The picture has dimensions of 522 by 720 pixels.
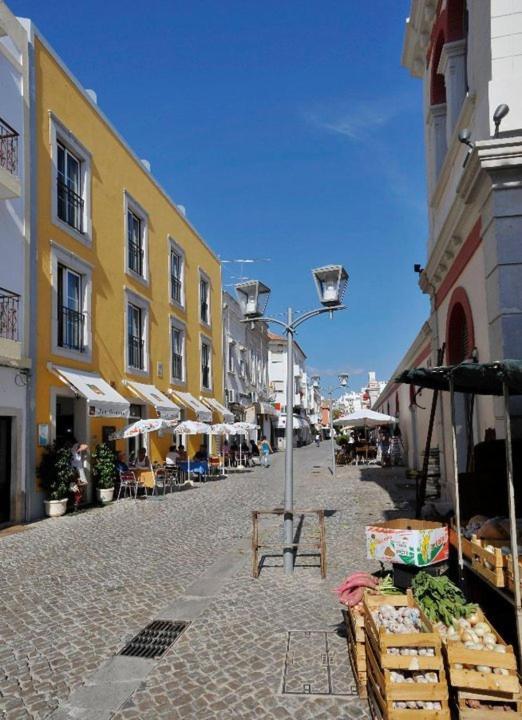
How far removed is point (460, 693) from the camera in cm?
337

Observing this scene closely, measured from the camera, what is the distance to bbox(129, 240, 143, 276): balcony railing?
62.8 feet

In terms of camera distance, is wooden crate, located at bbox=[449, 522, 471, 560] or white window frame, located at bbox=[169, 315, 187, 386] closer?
wooden crate, located at bbox=[449, 522, 471, 560]

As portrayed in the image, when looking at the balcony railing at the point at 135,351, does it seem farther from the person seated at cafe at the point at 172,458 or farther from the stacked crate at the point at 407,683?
the stacked crate at the point at 407,683

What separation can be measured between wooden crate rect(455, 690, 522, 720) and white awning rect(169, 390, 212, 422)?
19088 millimetres

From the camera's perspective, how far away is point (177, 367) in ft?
77.7

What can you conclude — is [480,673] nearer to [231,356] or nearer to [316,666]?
[316,666]

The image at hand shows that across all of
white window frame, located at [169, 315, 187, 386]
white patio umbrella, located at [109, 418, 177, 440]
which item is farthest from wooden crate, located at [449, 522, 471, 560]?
white window frame, located at [169, 315, 187, 386]

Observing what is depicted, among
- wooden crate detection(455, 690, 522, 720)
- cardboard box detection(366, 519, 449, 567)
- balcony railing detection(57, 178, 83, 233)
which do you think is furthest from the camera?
balcony railing detection(57, 178, 83, 233)

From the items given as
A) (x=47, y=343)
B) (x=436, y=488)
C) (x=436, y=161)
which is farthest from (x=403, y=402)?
(x=47, y=343)

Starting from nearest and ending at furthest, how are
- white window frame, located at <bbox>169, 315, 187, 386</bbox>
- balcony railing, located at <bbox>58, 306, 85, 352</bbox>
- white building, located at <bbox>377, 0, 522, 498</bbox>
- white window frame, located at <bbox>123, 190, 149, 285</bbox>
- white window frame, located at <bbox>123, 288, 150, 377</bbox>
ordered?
white building, located at <bbox>377, 0, 522, 498</bbox>
balcony railing, located at <bbox>58, 306, 85, 352</bbox>
white window frame, located at <bbox>123, 288, 150, 377</bbox>
white window frame, located at <bbox>123, 190, 149, 285</bbox>
white window frame, located at <bbox>169, 315, 187, 386</bbox>

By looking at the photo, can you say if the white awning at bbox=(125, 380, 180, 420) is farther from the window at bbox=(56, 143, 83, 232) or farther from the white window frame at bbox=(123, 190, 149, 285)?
the window at bbox=(56, 143, 83, 232)

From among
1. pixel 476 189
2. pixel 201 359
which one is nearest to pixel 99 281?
pixel 201 359

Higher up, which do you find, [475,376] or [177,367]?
[177,367]

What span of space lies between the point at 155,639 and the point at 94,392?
31.9 feet
